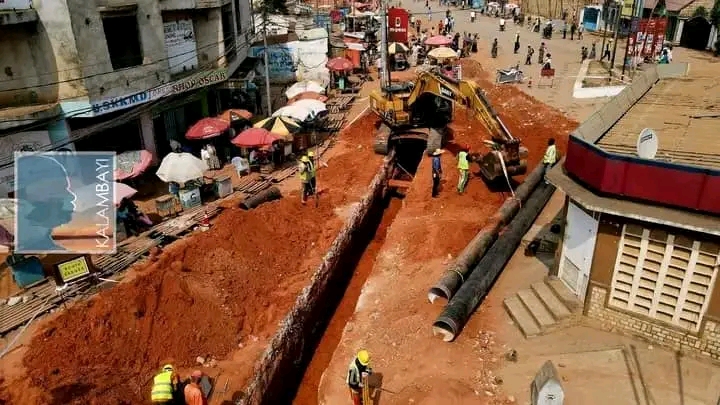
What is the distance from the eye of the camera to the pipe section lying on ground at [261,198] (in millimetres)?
20844

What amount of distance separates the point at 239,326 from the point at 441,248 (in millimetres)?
6982

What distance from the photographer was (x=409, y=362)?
1281 centimetres

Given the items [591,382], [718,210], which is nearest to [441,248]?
[591,382]

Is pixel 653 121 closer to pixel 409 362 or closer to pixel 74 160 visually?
pixel 409 362

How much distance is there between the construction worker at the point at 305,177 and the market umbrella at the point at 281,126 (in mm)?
3981

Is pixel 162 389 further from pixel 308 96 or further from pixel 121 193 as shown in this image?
pixel 308 96

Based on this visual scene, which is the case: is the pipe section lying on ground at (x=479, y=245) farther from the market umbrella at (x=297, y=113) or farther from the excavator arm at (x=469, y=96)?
the market umbrella at (x=297, y=113)

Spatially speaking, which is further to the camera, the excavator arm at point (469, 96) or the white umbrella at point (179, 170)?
the white umbrella at point (179, 170)

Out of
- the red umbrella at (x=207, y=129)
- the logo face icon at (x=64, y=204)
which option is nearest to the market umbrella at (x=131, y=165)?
the logo face icon at (x=64, y=204)

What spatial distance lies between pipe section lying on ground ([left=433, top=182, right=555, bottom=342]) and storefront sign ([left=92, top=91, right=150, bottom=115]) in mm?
16466

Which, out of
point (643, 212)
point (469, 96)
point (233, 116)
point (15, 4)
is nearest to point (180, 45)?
point (233, 116)

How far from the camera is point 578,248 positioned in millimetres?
13109

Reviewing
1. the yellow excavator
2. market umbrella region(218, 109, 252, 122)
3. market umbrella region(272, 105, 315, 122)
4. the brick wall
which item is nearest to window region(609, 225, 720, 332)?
the brick wall

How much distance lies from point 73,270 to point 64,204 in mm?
4138
